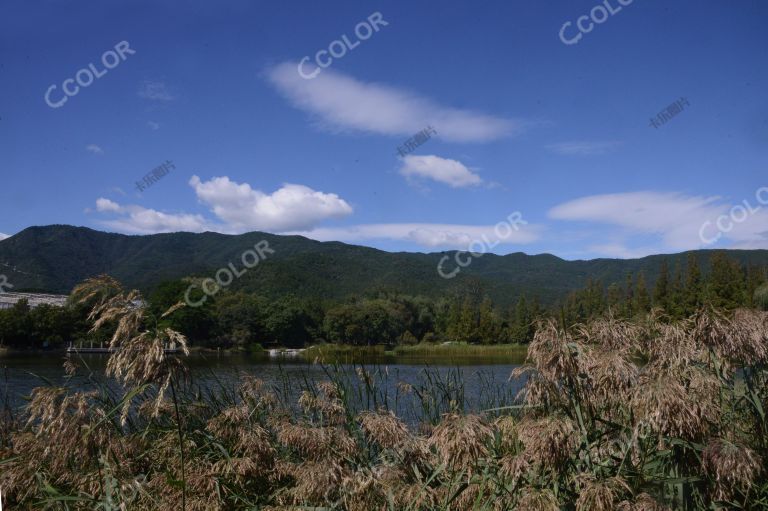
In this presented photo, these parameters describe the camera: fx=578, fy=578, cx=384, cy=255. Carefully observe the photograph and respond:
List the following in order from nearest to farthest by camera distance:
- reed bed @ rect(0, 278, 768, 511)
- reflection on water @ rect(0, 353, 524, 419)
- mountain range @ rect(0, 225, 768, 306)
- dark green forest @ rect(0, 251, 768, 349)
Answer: reed bed @ rect(0, 278, 768, 511), reflection on water @ rect(0, 353, 524, 419), dark green forest @ rect(0, 251, 768, 349), mountain range @ rect(0, 225, 768, 306)

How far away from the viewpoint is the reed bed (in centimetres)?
247

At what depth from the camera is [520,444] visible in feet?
11.7

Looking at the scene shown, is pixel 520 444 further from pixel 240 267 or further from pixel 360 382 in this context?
pixel 240 267

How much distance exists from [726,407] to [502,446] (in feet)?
4.82

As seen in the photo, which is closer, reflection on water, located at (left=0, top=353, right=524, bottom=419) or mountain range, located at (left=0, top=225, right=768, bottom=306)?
reflection on water, located at (left=0, top=353, right=524, bottom=419)

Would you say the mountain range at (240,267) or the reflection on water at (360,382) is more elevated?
the mountain range at (240,267)

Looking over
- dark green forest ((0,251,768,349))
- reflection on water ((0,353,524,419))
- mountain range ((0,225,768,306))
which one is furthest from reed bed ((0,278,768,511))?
mountain range ((0,225,768,306))

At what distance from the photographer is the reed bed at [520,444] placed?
247 centimetres

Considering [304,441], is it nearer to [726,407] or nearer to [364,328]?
[726,407]

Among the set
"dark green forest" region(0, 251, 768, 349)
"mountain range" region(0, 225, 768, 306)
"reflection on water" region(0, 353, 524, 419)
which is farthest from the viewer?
"mountain range" region(0, 225, 768, 306)

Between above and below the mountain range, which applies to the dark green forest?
below

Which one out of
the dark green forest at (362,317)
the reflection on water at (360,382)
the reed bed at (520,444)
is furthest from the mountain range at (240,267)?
the reed bed at (520,444)

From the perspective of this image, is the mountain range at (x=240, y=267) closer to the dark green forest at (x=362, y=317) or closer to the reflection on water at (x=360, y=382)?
the dark green forest at (x=362, y=317)

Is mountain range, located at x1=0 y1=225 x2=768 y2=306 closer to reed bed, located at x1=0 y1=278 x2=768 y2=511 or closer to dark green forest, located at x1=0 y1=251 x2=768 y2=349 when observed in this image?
dark green forest, located at x1=0 y1=251 x2=768 y2=349
